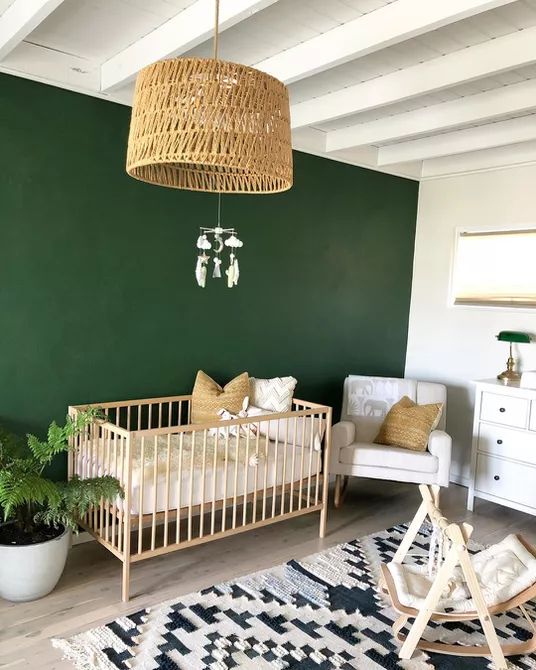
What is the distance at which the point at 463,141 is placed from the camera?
4082 millimetres

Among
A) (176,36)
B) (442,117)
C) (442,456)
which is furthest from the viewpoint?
(442,456)

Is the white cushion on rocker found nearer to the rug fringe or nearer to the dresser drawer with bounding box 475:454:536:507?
the rug fringe

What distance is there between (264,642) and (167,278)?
2.03 m

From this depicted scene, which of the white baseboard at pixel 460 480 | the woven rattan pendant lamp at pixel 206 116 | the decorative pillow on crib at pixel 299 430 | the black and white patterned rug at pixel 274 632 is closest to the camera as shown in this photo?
the woven rattan pendant lamp at pixel 206 116

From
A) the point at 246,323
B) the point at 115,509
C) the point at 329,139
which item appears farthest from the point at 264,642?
the point at 329,139

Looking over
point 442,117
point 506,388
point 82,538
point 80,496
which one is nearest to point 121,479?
point 80,496

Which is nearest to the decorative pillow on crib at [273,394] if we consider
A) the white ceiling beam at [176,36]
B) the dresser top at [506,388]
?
the dresser top at [506,388]

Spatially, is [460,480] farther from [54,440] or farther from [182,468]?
[54,440]

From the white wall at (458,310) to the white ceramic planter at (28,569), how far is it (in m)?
3.21

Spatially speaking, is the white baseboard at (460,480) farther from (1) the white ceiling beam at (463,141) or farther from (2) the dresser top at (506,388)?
(1) the white ceiling beam at (463,141)

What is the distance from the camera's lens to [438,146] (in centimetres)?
420

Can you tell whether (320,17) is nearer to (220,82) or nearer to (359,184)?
(220,82)

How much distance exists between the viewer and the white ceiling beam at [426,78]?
2.60 meters

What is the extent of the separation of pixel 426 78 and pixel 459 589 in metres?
2.38
